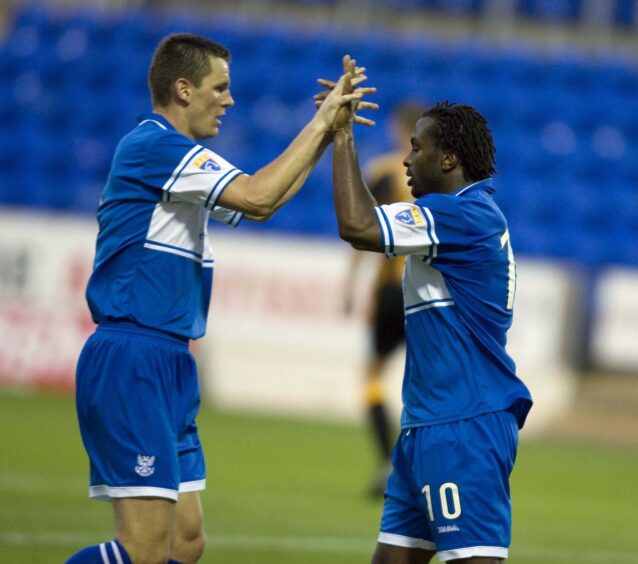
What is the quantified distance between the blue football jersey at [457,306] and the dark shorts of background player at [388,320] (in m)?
5.28

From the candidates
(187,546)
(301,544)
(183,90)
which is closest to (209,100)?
(183,90)

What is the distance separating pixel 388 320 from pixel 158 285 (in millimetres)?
5342

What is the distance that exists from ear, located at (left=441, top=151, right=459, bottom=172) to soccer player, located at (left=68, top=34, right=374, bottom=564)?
1.23 ft

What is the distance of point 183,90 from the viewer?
4945 millimetres

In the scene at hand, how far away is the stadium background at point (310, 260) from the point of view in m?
9.01

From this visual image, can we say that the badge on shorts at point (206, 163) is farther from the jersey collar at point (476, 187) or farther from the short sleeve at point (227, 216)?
the jersey collar at point (476, 187)

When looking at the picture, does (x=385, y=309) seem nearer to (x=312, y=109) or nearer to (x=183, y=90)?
(x=183, y=90)

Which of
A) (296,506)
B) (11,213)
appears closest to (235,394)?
(11,213)

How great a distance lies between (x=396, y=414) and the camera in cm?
1448

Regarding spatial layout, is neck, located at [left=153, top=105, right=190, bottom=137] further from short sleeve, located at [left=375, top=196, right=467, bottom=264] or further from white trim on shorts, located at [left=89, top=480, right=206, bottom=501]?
white trim on shorts, located at [left=89, top=480, right=206, bottom=501]

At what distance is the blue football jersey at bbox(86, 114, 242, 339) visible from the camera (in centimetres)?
470

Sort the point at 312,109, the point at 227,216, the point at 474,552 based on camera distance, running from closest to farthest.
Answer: the point at 474,552 → the point at 227,216 → the point at 312,109

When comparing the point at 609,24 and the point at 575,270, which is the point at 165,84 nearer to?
the point at 575,270

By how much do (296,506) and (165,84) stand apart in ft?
14.7
